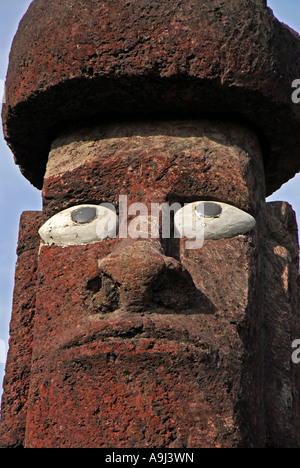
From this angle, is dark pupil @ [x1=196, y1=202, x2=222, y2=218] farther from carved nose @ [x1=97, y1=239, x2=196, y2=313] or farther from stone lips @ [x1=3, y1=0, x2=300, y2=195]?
stone lips @ [x1=3, y1=0, x2=300, y2=195]

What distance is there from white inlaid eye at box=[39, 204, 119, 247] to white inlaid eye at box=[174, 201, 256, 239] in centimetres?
29

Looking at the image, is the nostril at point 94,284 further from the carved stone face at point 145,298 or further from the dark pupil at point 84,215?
the dark pupil at point 84,215

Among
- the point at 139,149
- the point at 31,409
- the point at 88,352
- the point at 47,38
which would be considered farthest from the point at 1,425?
the point at 47,38

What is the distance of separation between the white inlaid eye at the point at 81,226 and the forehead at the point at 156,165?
0.06 meters

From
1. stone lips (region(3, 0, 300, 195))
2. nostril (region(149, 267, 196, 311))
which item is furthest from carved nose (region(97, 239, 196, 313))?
stone lips (region(3, 0, 300, 195))

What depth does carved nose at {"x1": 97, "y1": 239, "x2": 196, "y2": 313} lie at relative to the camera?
3.82 m

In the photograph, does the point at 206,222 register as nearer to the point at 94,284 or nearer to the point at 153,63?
the point at 94,284

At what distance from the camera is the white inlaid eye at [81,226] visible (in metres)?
4.20

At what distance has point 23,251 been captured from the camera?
4.62 meters

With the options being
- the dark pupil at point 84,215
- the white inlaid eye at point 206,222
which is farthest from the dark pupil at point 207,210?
the dark pupil at point 84,215

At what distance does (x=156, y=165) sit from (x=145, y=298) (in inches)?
27.3

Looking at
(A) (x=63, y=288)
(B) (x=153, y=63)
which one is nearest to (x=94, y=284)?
(A) (x=63, y=288)

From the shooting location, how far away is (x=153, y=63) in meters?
4.18
